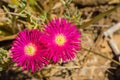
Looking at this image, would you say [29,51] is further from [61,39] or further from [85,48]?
[85,48]

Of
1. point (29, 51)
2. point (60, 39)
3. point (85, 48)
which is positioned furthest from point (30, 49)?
point (85, 48)

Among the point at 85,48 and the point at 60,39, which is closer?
the point at 60,39

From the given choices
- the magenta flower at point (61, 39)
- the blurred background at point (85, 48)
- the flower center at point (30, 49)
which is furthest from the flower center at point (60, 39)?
the blurred background at point (85, 48)

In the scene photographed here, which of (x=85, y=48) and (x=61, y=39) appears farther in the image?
(x=85, y=48)

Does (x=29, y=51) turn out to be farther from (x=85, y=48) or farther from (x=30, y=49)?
(x=85, y=48)

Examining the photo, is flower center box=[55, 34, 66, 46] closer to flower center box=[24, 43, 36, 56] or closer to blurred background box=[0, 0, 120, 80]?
flower center box=[24, 43, 36, 56]

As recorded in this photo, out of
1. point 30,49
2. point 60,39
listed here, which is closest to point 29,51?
point 30,49

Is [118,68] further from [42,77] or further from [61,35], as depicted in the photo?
[61,35]
